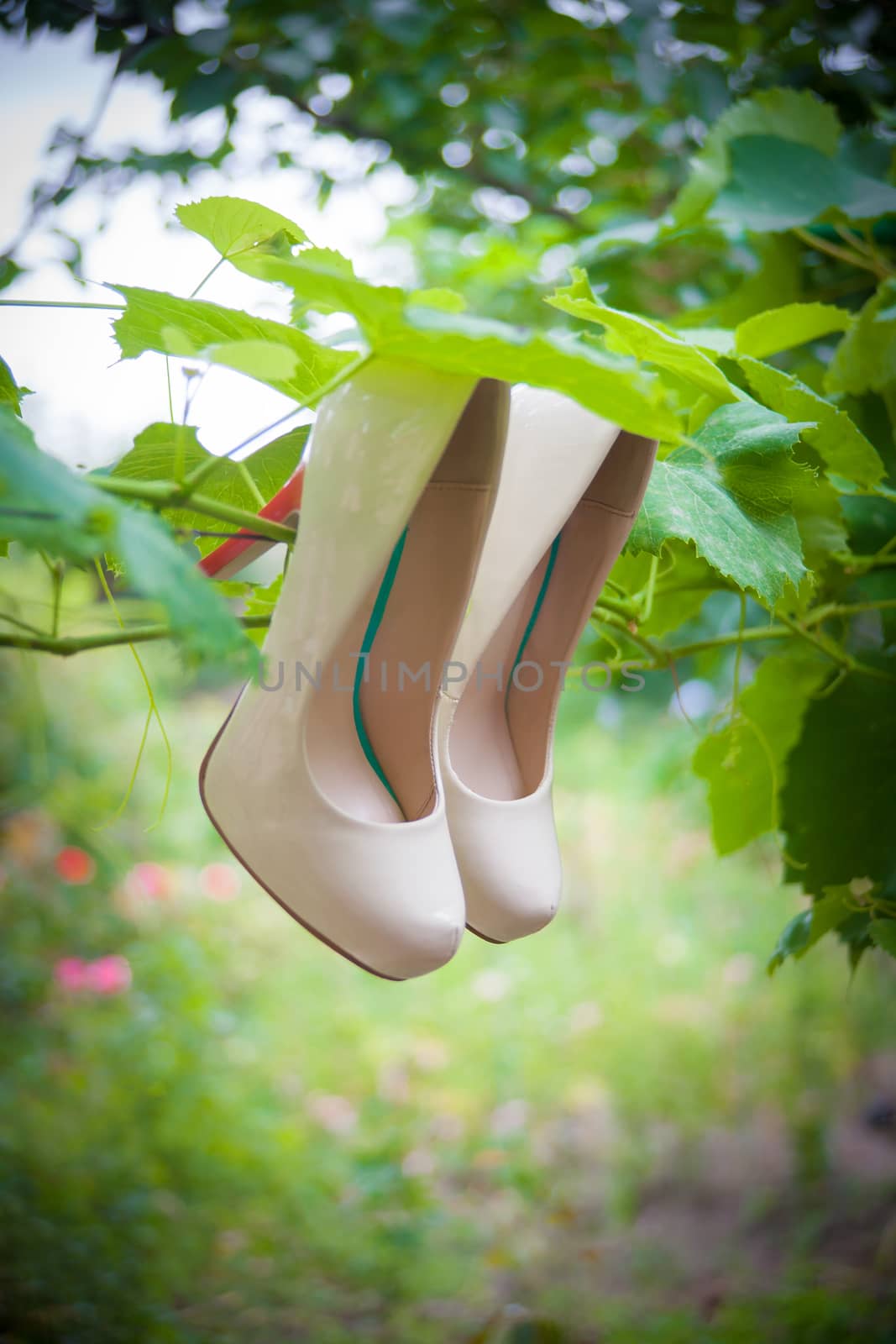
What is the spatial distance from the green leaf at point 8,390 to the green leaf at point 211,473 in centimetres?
5

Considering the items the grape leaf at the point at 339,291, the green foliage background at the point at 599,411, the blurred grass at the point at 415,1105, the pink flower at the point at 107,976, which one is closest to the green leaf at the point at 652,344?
the green foliage background at the point at 599,411

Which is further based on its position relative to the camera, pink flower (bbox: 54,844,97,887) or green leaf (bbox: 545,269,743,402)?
pink flower (bbox: 54,844,97,887)

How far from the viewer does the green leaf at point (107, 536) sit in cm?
23

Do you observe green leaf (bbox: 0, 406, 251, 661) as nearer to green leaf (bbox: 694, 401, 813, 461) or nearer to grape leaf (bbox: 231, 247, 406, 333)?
grape leaf (bbox: 231, 247, 406, 333)

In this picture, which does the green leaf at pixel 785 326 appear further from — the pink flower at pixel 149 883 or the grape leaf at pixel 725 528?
the pink flower at pixel 149 883

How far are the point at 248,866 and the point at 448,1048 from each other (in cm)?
209

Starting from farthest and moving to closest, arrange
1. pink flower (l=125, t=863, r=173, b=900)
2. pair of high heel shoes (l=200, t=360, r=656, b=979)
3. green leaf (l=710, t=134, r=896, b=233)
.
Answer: pink flower (l=125, t=863, r=173, b=900) → green leaf (l=710, t=134, r=896, b=233) → pair of high heel shoes (l=200, t=360, r=656, b=979)

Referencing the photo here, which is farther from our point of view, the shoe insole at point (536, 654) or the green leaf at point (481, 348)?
the shoe insole at point (536, 654)

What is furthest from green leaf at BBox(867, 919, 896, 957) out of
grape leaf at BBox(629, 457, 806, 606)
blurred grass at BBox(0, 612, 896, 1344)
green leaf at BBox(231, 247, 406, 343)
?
blurred grass at BBox(0, 612, 896, 1344)

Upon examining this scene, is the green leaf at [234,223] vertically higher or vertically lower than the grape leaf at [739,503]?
higher

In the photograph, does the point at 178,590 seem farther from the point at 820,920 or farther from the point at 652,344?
the point at 820,920

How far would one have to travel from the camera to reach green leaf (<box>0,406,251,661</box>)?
230 millimetres

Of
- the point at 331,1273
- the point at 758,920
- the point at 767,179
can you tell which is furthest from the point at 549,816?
the point at 758,920

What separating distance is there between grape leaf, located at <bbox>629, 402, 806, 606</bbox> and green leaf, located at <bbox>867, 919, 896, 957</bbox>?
0.25m
